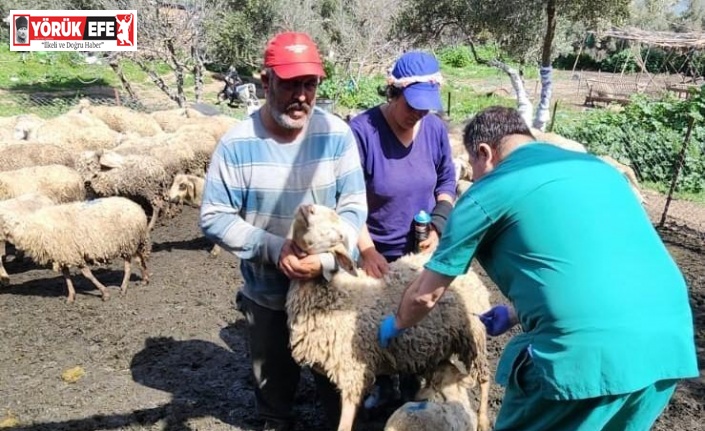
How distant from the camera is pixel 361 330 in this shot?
10.7 ft

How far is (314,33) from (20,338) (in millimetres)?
24236

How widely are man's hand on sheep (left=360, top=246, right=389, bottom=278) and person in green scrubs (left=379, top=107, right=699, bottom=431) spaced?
1247mm

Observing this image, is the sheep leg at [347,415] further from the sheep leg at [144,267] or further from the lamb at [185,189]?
the lamb at [185,189]

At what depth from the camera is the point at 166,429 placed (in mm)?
4082

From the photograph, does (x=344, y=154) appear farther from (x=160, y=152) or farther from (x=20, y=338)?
(x=160, y=152)

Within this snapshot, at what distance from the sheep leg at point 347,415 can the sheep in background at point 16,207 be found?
4.88 metres

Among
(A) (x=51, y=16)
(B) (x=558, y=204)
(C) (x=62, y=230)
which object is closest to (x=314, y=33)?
(A) (x=51, y=16)

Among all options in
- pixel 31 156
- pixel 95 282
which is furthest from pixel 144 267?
pixel 31 156

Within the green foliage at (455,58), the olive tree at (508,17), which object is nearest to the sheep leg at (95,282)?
the olive tree at (508,17)

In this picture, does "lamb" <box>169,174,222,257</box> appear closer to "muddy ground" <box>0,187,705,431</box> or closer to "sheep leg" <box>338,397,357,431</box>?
"muddy ground" <box>0,187,705,431</box>

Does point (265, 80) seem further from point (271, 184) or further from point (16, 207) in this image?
point (16, 207)

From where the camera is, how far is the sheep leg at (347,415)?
326 cm

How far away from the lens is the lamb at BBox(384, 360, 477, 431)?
9.33 feet

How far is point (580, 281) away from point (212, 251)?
6542mm
